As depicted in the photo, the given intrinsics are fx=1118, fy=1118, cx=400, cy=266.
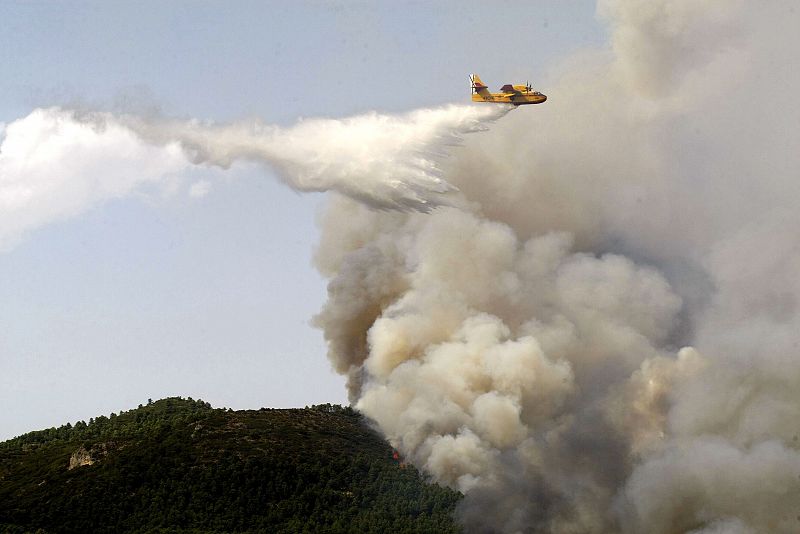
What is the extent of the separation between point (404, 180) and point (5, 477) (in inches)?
2270

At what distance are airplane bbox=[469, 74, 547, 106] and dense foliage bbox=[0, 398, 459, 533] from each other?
4227cm

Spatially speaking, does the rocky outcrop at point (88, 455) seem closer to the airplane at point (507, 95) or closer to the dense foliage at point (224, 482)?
the dense foliage at point (224, 482)

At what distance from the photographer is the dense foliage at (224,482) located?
112938 millimetres

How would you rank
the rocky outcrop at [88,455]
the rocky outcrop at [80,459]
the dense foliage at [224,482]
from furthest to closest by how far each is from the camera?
the rocky outcrop at [88,455], the rocky outcrop at [80,459], the dense foliage at [224,482]

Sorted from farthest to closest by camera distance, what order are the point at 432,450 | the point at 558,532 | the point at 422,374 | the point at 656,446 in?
the point at 422,374, the point at 432,450, the point at 656,446, the point at 558,532

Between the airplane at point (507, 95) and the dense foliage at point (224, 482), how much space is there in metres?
42.3

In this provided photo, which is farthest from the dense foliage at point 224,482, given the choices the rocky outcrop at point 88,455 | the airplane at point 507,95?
the airplane at point 507,95

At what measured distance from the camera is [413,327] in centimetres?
13500

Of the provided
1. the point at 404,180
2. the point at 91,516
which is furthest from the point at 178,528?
the point at 404,180

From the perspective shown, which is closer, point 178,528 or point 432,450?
point 178,528

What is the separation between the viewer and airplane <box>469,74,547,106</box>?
4926 inches

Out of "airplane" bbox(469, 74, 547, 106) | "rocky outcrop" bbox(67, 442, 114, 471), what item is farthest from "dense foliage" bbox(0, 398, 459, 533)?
"airplane" bbox(469, 74, 547, 106)

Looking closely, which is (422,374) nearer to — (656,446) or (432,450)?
(432,450)

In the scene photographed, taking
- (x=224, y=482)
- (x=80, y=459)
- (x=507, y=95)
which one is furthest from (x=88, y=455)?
(x=507, y=95)
